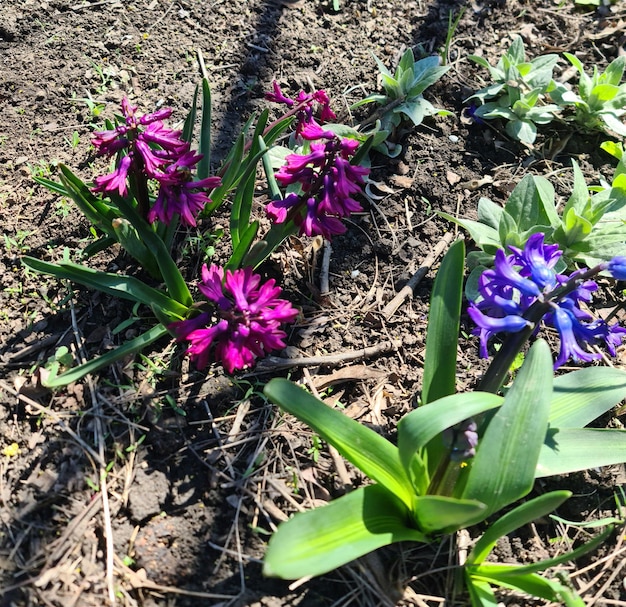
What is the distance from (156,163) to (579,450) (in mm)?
1587

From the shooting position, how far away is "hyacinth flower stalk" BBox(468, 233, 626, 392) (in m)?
1.59

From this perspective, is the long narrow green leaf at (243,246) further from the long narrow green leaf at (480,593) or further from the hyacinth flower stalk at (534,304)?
the long narrow green leaf at (480,593)

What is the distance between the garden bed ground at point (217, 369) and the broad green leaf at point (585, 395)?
0.91 ft

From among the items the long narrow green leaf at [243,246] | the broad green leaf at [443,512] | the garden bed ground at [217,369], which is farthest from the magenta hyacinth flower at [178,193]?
the broad green leaf at [443,512]

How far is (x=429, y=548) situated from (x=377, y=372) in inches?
25.2

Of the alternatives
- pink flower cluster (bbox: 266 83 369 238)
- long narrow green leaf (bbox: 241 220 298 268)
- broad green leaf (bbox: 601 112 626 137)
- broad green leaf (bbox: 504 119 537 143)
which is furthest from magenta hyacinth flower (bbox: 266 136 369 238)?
broad green leaf (bbox: 601 112 626 137)

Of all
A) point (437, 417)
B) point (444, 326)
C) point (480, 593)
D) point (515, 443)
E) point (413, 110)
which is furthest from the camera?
point (413, 110)

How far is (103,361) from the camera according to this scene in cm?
188

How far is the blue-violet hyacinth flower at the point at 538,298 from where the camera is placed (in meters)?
1.60

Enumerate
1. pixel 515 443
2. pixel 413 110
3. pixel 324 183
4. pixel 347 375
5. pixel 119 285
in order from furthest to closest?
pixel 413 110 → pixel 347 375 → pixel 119 285 → pixel 324 183 → pixel 515 443

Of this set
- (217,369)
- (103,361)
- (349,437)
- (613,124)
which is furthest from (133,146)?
(613,124)

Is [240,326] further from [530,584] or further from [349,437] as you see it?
[530,584]

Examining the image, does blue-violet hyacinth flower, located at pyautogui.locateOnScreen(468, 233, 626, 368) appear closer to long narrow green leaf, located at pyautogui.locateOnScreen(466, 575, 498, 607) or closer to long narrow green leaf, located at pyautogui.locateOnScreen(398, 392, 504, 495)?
long narrow green leaf, located at pyautogui.locateOnScreen(398, 392, 504, 495)

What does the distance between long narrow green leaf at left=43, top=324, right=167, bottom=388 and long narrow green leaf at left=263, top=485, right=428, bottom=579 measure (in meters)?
0.79
